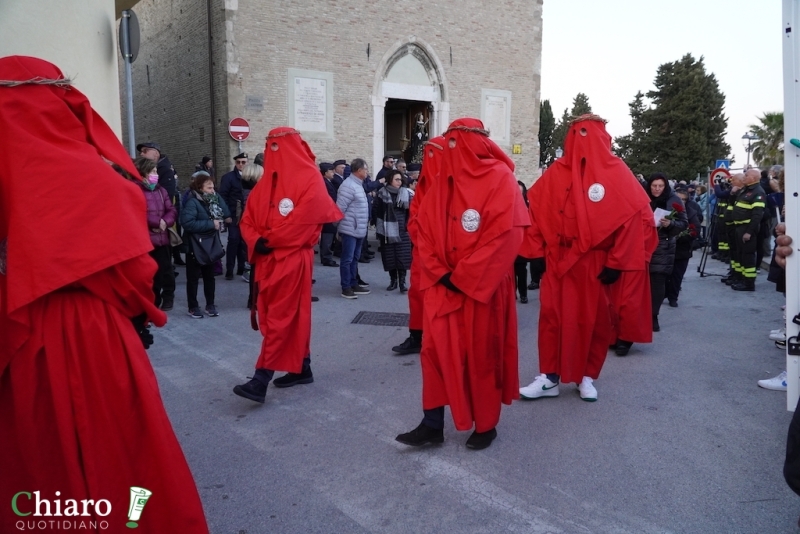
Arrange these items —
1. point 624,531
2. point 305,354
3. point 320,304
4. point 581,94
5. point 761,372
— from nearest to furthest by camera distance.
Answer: point 624,531, point 305,354, point 761,372, point 320,304, point 581,94

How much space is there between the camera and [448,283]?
13.2 feet

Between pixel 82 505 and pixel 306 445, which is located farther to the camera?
pixel 306 445

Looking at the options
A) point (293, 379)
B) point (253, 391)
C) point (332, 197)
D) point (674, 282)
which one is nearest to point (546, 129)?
point (332, 197)

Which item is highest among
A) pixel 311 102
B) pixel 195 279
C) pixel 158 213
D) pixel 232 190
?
pixel 311 102

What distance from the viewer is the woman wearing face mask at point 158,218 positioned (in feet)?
24.8

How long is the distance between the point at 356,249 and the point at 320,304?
108cm

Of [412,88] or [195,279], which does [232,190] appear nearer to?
[195,279]

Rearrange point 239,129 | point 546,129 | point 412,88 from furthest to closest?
point 546,129 → point 412,88 → point 239,129

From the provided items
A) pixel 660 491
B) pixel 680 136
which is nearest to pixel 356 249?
pixel 660 491

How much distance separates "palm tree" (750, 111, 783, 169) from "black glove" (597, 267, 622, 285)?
39086mm

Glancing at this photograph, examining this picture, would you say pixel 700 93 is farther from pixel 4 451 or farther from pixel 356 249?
pixel 4 451

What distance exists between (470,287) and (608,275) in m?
1.61

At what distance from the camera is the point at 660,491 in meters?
3.69

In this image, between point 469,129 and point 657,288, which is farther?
point 657,288
